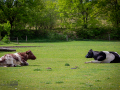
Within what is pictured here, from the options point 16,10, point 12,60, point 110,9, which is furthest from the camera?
point 110,9

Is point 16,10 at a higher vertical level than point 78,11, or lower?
lower

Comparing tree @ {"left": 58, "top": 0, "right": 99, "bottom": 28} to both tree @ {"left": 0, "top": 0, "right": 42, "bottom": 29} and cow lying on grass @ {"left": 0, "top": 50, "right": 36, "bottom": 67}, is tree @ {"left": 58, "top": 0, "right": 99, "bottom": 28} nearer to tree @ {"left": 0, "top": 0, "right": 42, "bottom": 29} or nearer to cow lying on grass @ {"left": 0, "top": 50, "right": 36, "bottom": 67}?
tree @ {"left": 0, "top": 0, "right": 42, "bottom": 29}

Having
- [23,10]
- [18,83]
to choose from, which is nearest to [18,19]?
[23,10]

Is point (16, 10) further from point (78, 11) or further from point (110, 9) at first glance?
point (110, 9)

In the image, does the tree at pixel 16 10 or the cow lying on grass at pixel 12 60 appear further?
the tree at pixel 16 10

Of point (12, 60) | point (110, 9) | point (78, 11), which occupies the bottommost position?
point (12, 60)

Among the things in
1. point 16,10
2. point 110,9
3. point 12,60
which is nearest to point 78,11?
point 110,9

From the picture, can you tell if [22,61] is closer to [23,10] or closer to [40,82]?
[40,82]

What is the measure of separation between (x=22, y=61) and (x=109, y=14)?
4920 cm

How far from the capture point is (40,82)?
680cm

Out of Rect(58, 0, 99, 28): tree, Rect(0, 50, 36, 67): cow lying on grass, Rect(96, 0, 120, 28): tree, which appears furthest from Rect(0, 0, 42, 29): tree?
Rect(0, 50, 36, 67): cow lying on grass

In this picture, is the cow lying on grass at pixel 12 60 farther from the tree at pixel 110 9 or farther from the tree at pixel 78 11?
Result: the tree at pixel 110 9

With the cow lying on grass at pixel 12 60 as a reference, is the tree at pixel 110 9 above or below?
above

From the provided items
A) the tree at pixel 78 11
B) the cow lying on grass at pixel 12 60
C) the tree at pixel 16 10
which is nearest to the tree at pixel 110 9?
the tree at pixel 78 11
